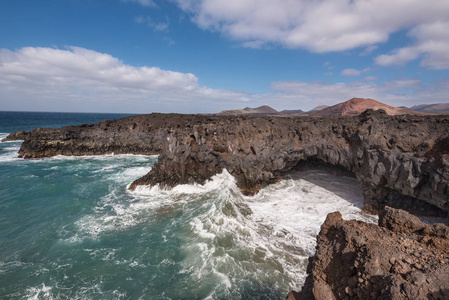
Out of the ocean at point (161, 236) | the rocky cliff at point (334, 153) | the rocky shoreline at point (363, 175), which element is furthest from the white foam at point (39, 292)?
the rocky cliff at point (334, 153)

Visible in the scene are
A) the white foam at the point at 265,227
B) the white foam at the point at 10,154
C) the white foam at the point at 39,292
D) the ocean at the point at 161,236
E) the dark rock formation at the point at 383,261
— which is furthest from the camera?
the white foam at the point at 10,154

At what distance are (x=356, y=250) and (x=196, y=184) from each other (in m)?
18.0

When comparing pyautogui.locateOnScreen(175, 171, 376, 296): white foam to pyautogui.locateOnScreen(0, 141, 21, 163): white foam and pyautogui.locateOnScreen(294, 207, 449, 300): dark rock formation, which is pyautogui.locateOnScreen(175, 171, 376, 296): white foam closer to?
pyautogui.locateOnScreen(294, 207, 449, 300): dark rock formation

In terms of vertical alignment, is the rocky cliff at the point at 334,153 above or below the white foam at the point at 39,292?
above

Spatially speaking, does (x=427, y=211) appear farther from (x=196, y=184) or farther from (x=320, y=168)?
(x=196, y=184)

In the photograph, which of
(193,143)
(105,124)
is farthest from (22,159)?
(193,143)

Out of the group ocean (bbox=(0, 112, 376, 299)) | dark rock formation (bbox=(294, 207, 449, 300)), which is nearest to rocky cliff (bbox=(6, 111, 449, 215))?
ocean (bbox=(0, 112, 376, 299))

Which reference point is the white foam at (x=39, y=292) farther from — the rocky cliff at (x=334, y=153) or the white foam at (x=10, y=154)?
the white foam at (x=10, y=154)

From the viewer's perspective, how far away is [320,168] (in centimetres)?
2689

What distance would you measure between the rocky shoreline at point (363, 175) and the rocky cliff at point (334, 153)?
0.22ft

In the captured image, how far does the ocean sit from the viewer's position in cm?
1014

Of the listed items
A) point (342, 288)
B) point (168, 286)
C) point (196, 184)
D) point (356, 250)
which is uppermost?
point (356, 250)

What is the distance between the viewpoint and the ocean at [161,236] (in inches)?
399

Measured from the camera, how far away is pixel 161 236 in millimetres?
13977
